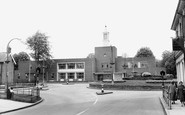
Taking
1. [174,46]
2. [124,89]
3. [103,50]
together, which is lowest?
[124,89]

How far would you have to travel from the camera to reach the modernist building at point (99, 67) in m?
69.1

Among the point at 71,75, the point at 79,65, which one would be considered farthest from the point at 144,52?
the point at 71,75

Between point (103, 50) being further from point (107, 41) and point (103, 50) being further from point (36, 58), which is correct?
point (36, 58)

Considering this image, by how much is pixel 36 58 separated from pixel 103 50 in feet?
69.6

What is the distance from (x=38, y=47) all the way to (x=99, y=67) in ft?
66.2

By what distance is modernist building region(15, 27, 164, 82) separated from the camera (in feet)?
227

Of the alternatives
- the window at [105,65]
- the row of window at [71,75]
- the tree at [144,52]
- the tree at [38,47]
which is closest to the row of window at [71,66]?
the row of window at [71,75]

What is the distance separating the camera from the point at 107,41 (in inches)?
2960

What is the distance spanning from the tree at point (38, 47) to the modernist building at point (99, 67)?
120 inches

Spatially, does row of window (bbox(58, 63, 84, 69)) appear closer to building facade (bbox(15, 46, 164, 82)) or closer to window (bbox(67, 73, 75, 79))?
building facade (bbox(15, 46, 164, 82))

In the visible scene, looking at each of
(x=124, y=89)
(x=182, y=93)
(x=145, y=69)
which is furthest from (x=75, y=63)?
(x=182, y=93)

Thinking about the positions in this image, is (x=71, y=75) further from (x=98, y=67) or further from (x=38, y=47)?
(x=38, y=47)

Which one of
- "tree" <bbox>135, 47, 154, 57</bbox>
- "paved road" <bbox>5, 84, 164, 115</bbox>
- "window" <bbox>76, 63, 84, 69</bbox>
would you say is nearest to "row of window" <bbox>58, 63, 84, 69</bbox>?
"window" <bbox>76, 63, 84, 69</bbox>

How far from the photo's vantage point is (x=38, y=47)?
72.6 metres
